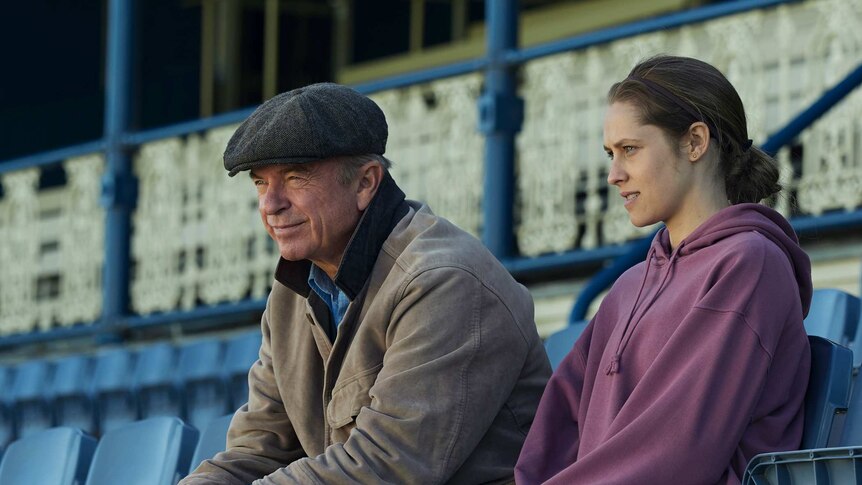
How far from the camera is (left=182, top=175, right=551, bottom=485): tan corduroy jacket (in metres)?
3.07

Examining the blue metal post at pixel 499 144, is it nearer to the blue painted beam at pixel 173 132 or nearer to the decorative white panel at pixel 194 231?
the blue painted beam at pixel 173 132

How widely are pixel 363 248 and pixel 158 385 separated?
12.6ft

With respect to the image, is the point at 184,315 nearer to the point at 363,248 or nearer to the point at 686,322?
the point at 363,248

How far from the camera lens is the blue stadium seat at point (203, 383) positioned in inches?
253

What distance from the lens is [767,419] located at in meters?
2.73

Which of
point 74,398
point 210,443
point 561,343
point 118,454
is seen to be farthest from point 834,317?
point 74,398

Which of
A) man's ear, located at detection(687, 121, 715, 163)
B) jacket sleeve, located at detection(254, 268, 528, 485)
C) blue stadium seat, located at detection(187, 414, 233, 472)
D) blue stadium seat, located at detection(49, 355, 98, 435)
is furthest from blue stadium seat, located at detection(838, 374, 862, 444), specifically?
blue stadium seat, located at detection(49, 355, 98, 435)

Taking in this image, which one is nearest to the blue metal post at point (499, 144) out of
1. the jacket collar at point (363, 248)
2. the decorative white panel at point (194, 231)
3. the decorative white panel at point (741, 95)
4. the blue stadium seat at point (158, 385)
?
the decorative white panel at point (741, 95)

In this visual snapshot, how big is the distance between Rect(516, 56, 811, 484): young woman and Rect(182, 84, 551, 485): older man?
0.53 ft

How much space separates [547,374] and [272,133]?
0.70 metres

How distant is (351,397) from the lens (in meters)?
3.24

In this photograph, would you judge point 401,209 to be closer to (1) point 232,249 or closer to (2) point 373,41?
(1) point 232,249

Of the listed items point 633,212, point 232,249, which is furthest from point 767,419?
point 232,249

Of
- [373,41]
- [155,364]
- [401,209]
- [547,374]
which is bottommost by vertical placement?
[155,364]
